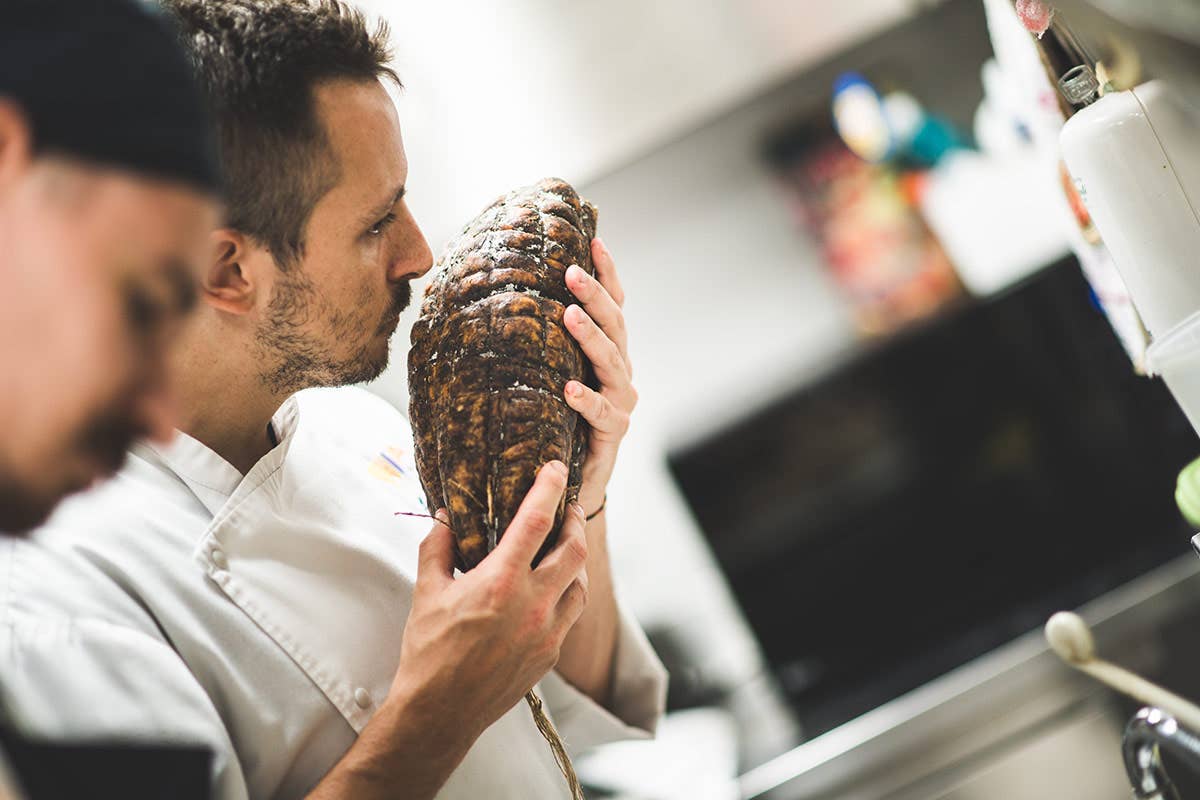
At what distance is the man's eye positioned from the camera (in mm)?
1348

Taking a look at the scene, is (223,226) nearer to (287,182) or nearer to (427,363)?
(287,182)

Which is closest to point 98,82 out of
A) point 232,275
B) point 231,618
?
point 232,275

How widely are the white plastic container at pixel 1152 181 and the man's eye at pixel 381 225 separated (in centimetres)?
94

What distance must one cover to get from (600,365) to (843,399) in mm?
2604

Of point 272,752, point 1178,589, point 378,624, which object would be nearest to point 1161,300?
point 378,624

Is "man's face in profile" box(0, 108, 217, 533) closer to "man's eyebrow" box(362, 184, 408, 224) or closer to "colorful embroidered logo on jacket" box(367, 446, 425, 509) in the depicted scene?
"man's eyebrow" box(362, 184, 408, 224)

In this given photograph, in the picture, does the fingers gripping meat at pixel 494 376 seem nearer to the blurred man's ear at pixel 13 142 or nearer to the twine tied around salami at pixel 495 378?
the twine tied around salami at pixel 495 378

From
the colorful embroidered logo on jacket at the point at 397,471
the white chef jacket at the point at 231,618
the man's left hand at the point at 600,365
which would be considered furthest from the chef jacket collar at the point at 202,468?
the man's left hand at the point at 600,365

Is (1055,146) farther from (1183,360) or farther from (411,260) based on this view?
(411,260)

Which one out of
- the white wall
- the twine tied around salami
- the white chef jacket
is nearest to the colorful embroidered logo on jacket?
the white chef jacket

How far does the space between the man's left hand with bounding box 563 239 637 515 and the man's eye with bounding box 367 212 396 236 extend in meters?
0.30

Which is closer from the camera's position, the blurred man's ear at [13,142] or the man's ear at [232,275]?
the blurred man's ear at [13,142]

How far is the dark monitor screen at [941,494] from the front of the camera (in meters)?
3.42

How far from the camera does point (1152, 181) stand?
1.09 metres
